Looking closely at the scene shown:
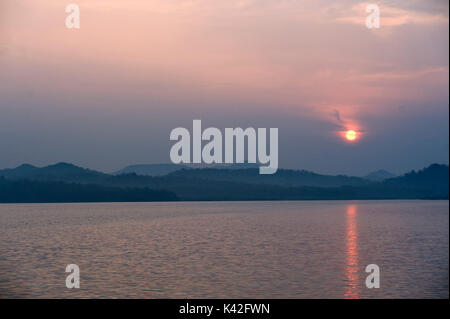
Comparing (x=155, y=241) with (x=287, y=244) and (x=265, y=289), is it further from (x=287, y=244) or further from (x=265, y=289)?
(x=265, y=289)

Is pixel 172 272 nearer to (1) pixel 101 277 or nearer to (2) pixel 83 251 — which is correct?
(1) pixel 101 277

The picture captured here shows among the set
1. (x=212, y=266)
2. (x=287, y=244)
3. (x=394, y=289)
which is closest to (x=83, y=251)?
(x=212, y=266)

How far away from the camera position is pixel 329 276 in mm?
47656

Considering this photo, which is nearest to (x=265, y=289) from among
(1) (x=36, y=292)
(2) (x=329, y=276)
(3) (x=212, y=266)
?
(2) (x=329, y=276)

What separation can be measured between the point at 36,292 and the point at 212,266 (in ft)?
64.3

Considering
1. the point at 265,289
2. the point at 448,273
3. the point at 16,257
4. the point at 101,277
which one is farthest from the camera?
the point at 16,257

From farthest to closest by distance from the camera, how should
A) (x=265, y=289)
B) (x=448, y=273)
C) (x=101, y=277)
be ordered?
(x=448, y=273), (x=101, y=277), (x=265, y=289)

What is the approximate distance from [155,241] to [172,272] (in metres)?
38.0

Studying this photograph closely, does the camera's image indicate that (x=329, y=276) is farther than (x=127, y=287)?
Yes

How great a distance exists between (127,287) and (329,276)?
733 inches

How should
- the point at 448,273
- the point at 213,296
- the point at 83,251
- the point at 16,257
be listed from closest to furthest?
1. the point at 213,296
2. the point at 448,273
3. the point at 16,257
4. the point at 83,251

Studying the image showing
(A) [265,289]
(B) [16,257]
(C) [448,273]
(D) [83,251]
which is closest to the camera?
(A) [265,289]

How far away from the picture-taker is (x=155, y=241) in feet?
283
